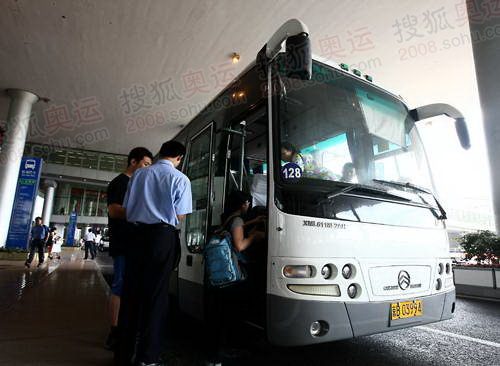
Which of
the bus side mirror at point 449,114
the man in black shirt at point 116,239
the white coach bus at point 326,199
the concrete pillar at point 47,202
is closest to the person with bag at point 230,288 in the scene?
the white coach bus at point 326,199

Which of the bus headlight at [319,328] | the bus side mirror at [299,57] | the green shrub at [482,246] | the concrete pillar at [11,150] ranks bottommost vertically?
the bus headlight at [319,328]

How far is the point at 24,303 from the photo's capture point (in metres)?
4.81

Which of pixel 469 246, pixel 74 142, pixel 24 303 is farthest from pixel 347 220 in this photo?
pixel 74 142

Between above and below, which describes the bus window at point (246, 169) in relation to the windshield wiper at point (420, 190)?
above

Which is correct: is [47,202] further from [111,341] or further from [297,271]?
[297,271]

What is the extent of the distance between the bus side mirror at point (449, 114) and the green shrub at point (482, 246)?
5.86 metres

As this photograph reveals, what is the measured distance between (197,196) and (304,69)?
1989mm

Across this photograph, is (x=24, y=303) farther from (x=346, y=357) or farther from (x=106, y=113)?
(x=106, y=113)

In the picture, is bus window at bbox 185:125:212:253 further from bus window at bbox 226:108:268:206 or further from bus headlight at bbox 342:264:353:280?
bus headlight at bbox 342:264:353:280

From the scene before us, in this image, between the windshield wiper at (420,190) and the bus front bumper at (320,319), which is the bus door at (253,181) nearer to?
the bus front bumper at (320,319)

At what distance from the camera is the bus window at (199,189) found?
11.2 ft

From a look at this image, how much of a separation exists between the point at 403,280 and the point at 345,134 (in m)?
1.34

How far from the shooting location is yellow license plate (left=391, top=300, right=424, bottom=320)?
2.47 meters

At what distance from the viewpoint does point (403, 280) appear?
259 centimetres
